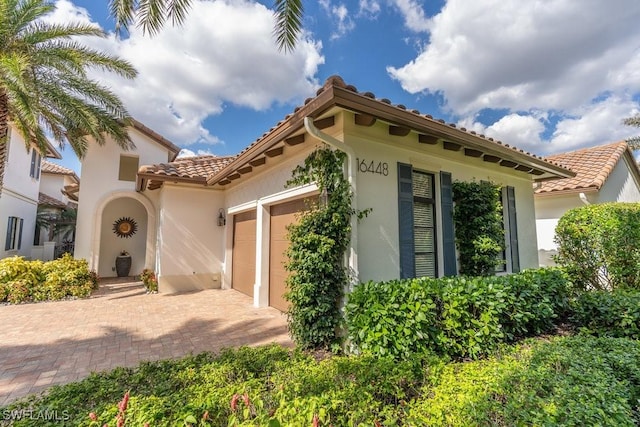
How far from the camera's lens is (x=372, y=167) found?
5.29 meters

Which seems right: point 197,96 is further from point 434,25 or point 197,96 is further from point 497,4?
point 497,4

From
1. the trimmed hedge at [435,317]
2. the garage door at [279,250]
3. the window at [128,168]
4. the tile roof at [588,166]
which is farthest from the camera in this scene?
the window at [128,168]

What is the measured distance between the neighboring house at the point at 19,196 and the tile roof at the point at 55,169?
4528mm

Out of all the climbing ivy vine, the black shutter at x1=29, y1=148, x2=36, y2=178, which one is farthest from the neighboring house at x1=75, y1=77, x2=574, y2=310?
the black shutter at x1=29, y1=148, x2=36, y2=178

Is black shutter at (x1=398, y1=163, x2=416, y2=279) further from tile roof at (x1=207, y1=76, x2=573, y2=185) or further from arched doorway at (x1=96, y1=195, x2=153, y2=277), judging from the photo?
arched doorway at (x1=96, y1=195, x2=153, y2=277)

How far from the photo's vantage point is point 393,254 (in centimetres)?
534

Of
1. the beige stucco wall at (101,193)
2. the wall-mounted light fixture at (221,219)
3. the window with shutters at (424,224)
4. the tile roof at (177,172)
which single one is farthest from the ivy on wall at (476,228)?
the beige stucco wall at (101,193)

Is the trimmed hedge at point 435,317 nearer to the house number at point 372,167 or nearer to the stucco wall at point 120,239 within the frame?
the house number at point 372,167

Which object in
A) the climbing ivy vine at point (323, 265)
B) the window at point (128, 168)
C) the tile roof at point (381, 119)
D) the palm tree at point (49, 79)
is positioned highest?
the palm tree at point (49, 79)

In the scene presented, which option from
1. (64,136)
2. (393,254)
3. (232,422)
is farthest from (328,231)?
(64,136)

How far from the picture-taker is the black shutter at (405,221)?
541cm

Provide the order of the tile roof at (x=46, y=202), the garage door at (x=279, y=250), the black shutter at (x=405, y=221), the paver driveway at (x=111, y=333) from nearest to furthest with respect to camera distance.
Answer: the paver driveway at (x=111, y=333)
the black shutter at (x=405, y=221)
the garage door at (x=279, y=250)
the tile roof at (x=46, y=202)

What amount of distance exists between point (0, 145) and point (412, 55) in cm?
1351

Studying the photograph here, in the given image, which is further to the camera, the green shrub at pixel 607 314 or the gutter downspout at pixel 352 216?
the gutter downspout at pixel 352 216
